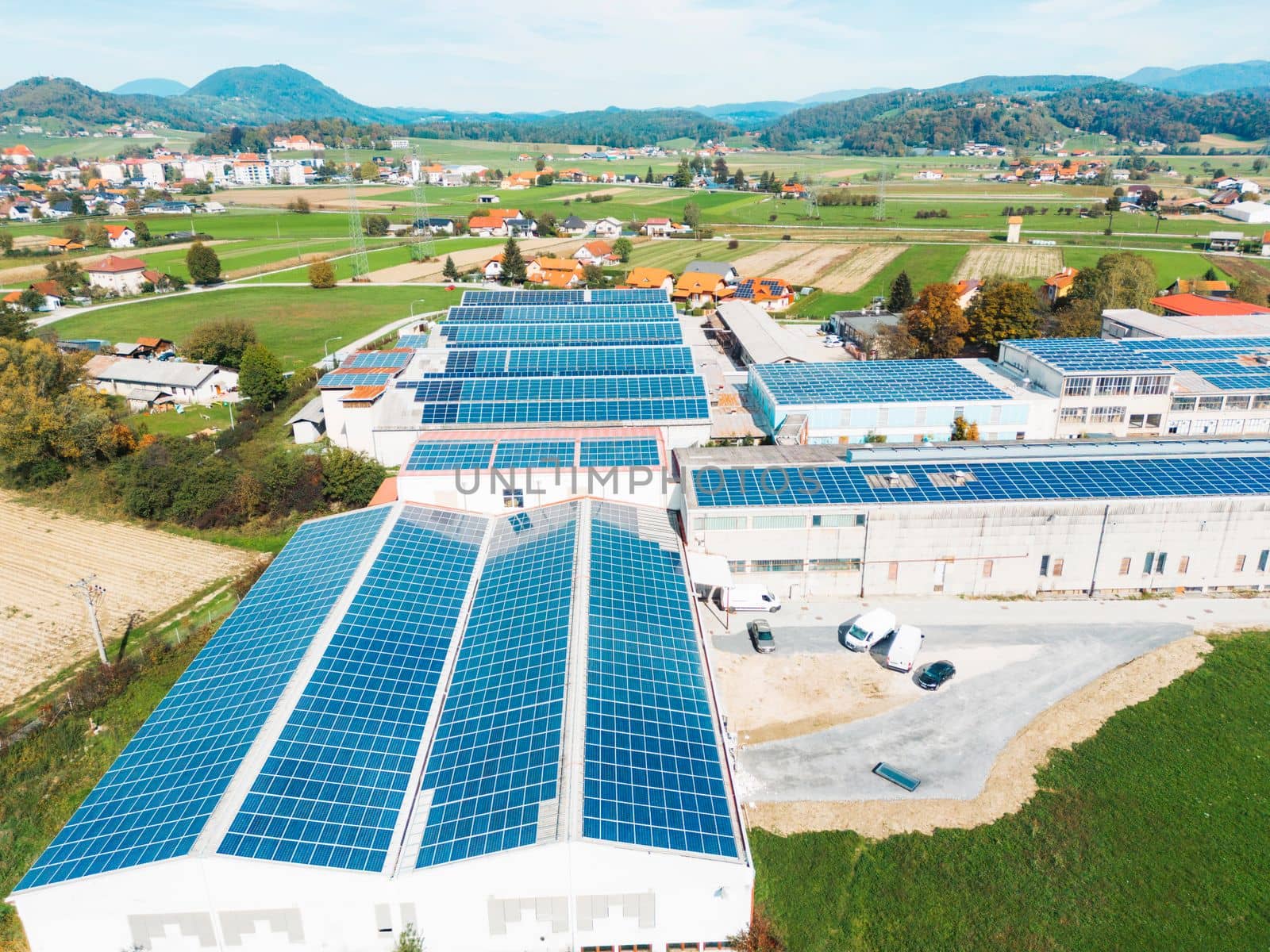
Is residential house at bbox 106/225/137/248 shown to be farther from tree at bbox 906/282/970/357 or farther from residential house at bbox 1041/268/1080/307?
residential house at bbox 1041/268/1080/307

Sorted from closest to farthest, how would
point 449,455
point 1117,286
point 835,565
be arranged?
1. point 835,565
2. point 449,455
3. point 1117,286

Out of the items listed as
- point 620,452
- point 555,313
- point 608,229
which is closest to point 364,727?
point 620,452

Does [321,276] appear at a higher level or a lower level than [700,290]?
higher

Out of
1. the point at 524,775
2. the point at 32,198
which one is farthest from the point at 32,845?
the point at 32,198

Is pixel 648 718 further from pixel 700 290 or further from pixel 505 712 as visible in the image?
pixel 700 290

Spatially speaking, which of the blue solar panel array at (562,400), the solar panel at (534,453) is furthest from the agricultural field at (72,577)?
the blue solar panel array at (562,400)

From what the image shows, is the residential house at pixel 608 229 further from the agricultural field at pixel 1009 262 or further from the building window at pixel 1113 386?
→ the building window at pixel 1113 386
